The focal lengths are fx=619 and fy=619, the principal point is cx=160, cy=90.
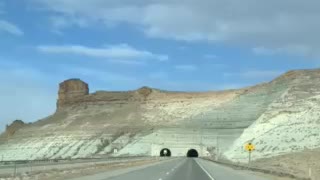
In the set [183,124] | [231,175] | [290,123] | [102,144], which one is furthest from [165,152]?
[231,175]

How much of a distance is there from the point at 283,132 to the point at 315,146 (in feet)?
40.1

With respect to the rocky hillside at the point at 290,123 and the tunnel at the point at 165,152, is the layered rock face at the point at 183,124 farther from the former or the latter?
the tunnel at the point at 165,152

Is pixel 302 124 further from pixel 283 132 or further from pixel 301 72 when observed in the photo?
pixel 301 72

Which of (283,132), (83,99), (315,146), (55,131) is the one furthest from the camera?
(83,99)

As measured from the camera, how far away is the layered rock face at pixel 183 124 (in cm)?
11188

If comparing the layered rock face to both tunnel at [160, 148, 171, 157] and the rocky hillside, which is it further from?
tunnel at [160, 148, 171, 157]

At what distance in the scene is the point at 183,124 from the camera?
519 ft

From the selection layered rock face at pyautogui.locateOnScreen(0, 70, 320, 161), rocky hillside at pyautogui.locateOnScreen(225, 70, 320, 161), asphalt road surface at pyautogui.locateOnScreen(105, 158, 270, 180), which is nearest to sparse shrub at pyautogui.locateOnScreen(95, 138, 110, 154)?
layered rock face at pyautogui.locateOnScreen(0, 70, 320, 161)

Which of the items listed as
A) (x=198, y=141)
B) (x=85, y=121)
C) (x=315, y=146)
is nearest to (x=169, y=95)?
(x=85, y=121)

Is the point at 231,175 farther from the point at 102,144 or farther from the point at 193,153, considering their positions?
the point at 102,144

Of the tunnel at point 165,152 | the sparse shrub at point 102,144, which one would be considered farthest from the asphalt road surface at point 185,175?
the sparse shrub at point 102,144

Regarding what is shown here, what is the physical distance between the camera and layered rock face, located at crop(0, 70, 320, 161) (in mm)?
111875

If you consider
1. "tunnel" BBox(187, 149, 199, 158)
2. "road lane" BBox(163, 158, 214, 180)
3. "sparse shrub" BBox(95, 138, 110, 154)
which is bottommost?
"road lane" BBox(163, 158, 214, 180)

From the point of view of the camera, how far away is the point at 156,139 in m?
156
